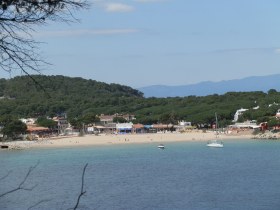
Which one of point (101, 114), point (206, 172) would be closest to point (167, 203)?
point (206, 172)

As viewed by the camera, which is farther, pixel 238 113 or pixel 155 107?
pixel 155 107

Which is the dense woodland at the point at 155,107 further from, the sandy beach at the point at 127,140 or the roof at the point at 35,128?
the sandy beach at the point at 127,140

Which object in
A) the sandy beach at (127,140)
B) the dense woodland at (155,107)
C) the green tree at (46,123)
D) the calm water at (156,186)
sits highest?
the dense woodland at (155,107)

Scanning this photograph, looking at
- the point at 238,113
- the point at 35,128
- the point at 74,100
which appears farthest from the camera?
the point at 74,100

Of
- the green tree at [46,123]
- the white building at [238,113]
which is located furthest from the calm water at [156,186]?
the green tree at [46,123]

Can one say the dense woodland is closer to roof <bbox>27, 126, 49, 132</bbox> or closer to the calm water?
roof <bbox>27, 126, 49, 132</bbox>

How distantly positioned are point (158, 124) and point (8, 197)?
66.1 meters

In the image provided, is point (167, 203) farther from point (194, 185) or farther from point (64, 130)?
point (64, 130)

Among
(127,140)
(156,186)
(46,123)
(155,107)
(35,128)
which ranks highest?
(155,107)

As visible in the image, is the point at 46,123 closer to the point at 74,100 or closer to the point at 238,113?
the point at 74,100

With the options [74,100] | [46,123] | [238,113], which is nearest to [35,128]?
[46,123]

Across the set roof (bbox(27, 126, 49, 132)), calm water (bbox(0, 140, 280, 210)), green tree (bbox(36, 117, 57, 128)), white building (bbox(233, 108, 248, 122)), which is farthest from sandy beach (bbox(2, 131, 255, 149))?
calm water (bbox(0, 140, 280, 210))

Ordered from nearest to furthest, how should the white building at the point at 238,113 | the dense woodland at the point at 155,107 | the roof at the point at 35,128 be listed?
the roof at the point at 35,128
the white building at the point at 238,113
the dense woodland at the point at 155,107

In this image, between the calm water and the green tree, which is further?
the green tree
